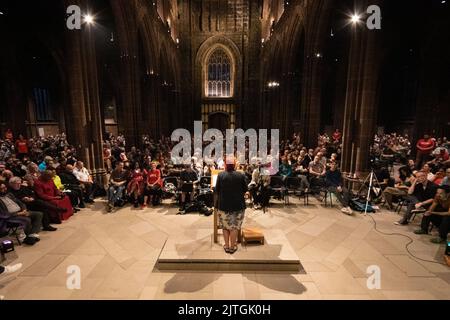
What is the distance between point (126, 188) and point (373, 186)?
313 inches

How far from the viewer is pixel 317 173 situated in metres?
8.51

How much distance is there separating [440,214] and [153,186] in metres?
7.50

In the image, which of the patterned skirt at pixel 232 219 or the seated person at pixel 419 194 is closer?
the patterned skirt at pixel 232 219

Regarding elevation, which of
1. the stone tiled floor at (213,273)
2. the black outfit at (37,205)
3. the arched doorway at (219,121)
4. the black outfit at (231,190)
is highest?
the arched doorway at (219,121)

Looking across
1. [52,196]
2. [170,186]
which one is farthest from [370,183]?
[52,196]

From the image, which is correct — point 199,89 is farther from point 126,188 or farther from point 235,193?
point 235,193

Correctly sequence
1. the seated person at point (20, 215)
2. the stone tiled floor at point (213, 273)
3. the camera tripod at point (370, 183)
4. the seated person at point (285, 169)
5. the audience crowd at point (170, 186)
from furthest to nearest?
the seated person at point (285, 169) → the camera tripod at point (370, 183) → the audience crowd at point (170, 186) → the seated person at point (20, 215) → the stone tiled floor at point (213, 273)

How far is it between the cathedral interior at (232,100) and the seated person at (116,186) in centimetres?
56

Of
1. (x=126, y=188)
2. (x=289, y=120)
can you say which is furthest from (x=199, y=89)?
(x=126, y=188)

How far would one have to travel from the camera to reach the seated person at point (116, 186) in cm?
751

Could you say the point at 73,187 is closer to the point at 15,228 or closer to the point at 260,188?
the point at 15,228

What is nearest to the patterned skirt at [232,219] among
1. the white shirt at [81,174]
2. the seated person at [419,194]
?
the seated person at [419,194]

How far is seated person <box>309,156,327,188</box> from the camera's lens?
8.39m

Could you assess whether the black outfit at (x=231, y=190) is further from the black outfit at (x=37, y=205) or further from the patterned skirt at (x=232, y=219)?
the black outfit at (x=37, y=205)
